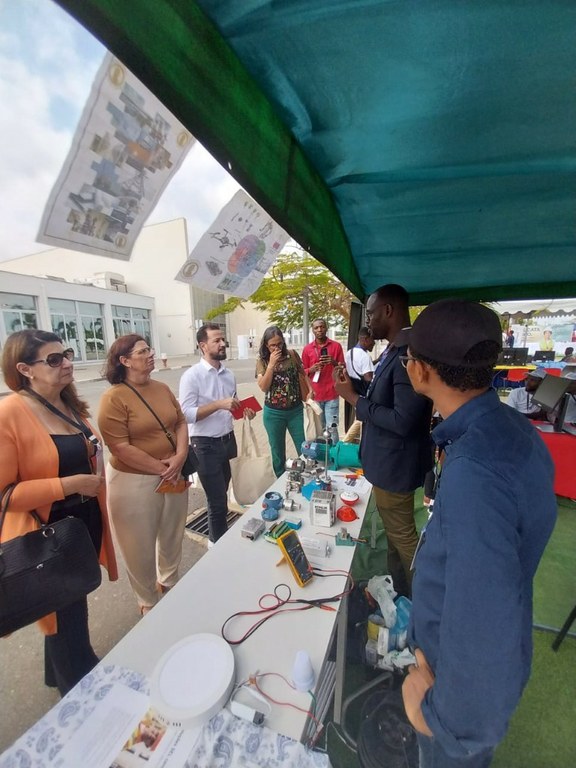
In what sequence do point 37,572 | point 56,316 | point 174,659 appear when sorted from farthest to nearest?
point 56,316
point 37,572
point 174,659

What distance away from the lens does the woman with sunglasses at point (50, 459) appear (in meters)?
1.40

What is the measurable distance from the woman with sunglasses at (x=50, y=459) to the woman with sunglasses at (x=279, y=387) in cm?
185

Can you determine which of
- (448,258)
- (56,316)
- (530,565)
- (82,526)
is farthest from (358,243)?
(56,316)

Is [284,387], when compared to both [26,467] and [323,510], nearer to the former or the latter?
[323,510]

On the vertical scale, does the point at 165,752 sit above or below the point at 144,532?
above

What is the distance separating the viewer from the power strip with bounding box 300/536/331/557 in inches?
61.8

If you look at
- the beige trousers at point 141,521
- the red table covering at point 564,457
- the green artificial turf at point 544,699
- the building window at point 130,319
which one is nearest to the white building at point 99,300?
the building window at point 130,319

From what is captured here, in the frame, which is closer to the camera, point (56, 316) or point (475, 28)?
point (475, 28)

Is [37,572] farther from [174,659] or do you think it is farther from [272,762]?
[272,762]

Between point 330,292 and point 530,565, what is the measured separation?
32.5 feet

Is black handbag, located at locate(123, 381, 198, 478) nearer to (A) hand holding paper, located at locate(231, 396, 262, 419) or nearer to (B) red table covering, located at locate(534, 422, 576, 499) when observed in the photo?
(A) hand holding paper, located at locate(231, 396, 262, 419)

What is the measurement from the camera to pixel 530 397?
418 centimetres

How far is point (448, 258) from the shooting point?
2.79m

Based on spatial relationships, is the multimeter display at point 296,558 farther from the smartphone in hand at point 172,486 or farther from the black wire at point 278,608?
the smartphone in hand at point 172,486
